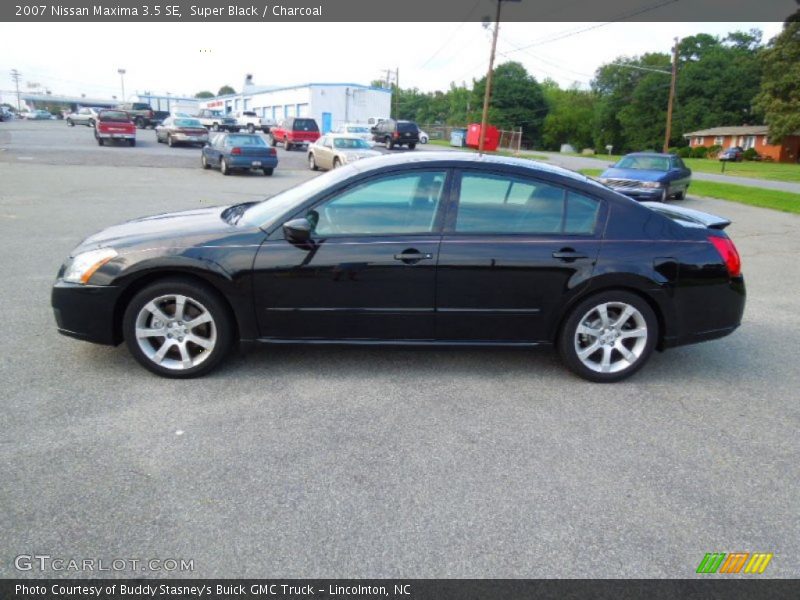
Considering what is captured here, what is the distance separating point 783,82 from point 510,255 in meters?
62.7

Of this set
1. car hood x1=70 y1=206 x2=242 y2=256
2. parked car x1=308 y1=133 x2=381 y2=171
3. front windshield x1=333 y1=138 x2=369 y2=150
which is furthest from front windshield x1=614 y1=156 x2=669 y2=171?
car hood x1=70 y1=206 x2=242 y2=256

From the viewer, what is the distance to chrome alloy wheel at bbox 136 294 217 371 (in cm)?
424

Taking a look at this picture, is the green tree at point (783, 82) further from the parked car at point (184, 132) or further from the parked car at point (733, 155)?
the parked car at point (184, 132)

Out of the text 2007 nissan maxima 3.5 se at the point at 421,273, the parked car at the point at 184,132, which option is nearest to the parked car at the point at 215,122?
the parked car at the point at 184,132

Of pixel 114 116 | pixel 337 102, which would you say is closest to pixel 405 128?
pixel 114 116

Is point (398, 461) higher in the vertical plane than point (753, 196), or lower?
lower

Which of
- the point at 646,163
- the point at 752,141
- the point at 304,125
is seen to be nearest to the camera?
the point at 646,163

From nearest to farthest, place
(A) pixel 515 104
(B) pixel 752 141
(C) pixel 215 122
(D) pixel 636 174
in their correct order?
(D) pixel 636 174 → (C) pixel 215 122 → (B) pixel 752 141 → (A) pixel 515 104

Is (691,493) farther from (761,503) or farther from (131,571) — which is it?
(131,571)

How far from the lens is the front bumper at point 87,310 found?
13.7 ft

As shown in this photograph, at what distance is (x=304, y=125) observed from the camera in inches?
1539

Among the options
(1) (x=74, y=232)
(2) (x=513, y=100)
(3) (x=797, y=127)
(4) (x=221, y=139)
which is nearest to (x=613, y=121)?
(2) (x=513, y=100)

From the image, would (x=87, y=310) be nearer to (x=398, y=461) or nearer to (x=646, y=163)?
(x=398, y=461)

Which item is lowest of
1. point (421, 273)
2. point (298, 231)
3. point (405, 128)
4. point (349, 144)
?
point (421, 273)
